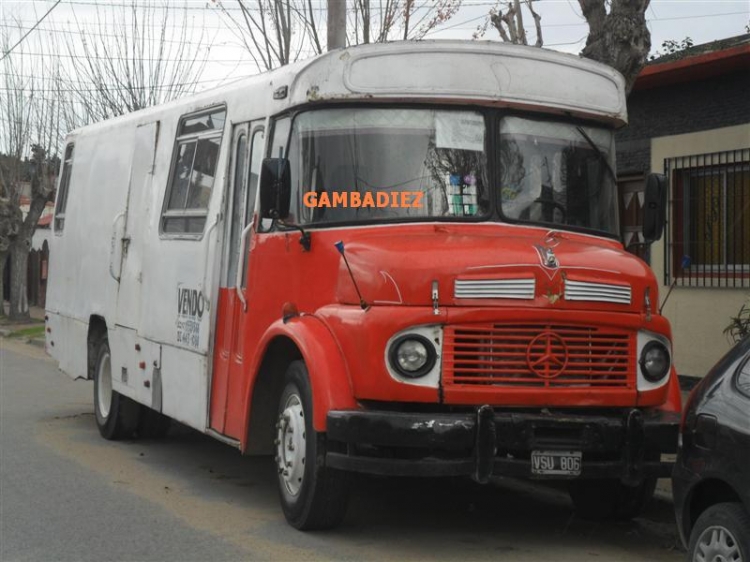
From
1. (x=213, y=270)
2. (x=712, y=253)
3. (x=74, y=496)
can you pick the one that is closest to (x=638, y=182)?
(x=712, y=253)

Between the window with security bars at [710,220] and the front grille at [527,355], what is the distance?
24.9 ft

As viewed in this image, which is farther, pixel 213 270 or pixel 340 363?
pixel 213 270

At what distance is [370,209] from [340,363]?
106cm

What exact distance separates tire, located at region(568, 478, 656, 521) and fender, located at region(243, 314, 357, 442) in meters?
2.03

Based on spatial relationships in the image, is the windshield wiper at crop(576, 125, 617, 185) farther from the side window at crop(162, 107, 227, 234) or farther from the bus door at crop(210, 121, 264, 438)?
the side window at crop(162, 107, 227, 234)

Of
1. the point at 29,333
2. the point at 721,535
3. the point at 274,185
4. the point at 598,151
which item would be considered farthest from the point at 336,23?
the point at 29,333

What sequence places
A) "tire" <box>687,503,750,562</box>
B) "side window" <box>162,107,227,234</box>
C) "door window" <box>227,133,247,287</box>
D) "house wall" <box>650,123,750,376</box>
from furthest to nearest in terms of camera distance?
"house wall" <box>650,123,750,376</box> < "side window" <box>162,107,227,234</box> < "door window" <box>227,133,247,287</box> < "tire" <box>687,503,750,562</box>

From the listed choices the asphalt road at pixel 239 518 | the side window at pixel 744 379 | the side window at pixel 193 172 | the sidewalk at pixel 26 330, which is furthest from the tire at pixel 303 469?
the sidewalk at pixel 26 330

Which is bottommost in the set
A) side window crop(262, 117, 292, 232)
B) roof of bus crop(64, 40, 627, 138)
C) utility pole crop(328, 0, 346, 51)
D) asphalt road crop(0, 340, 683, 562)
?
asphalt road crop(0, 340, 683, 562)

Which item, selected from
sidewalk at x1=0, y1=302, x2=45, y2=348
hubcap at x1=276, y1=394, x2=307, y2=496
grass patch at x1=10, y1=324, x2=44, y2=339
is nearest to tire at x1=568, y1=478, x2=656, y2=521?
hubcap at x1=276, y1=394, x2=307, y2=496

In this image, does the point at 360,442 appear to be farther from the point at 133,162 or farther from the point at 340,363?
the point at 133,162

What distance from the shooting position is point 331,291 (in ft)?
24.4

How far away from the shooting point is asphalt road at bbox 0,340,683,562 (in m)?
7.28

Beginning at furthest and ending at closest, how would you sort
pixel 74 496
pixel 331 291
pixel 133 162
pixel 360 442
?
pixel 133 162
pixel 74 496
pixel 331 291
pixel 360 442
